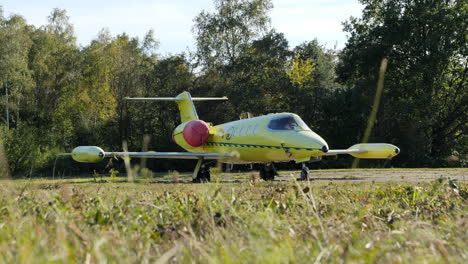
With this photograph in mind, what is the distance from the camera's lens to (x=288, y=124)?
17641 mm

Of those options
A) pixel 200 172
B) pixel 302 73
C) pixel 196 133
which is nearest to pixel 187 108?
pixel 196 133

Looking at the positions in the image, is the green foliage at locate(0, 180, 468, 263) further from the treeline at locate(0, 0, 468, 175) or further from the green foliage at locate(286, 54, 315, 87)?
the green foliage at locate(286, 54, 315, 87)

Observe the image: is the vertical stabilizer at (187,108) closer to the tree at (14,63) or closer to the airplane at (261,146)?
the airplane at (261,146)

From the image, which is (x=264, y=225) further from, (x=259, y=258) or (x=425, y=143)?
(x=425, y=143)

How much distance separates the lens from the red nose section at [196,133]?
21250 mm

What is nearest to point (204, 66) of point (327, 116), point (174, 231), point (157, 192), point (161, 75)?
point (161, 75)

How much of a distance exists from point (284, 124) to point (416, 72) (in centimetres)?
2600

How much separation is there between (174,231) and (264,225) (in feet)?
2.49

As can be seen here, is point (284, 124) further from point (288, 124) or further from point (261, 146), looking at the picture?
point (261, 146)

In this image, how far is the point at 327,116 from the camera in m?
41.8

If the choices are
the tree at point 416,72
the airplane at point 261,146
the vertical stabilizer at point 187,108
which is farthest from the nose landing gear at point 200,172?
the tree at point 416,72

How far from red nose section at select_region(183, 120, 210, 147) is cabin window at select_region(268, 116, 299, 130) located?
395 centimetres

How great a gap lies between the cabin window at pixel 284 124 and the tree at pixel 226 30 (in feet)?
107

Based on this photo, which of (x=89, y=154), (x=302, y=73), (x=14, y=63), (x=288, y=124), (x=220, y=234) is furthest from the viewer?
(x=302, y=73)
